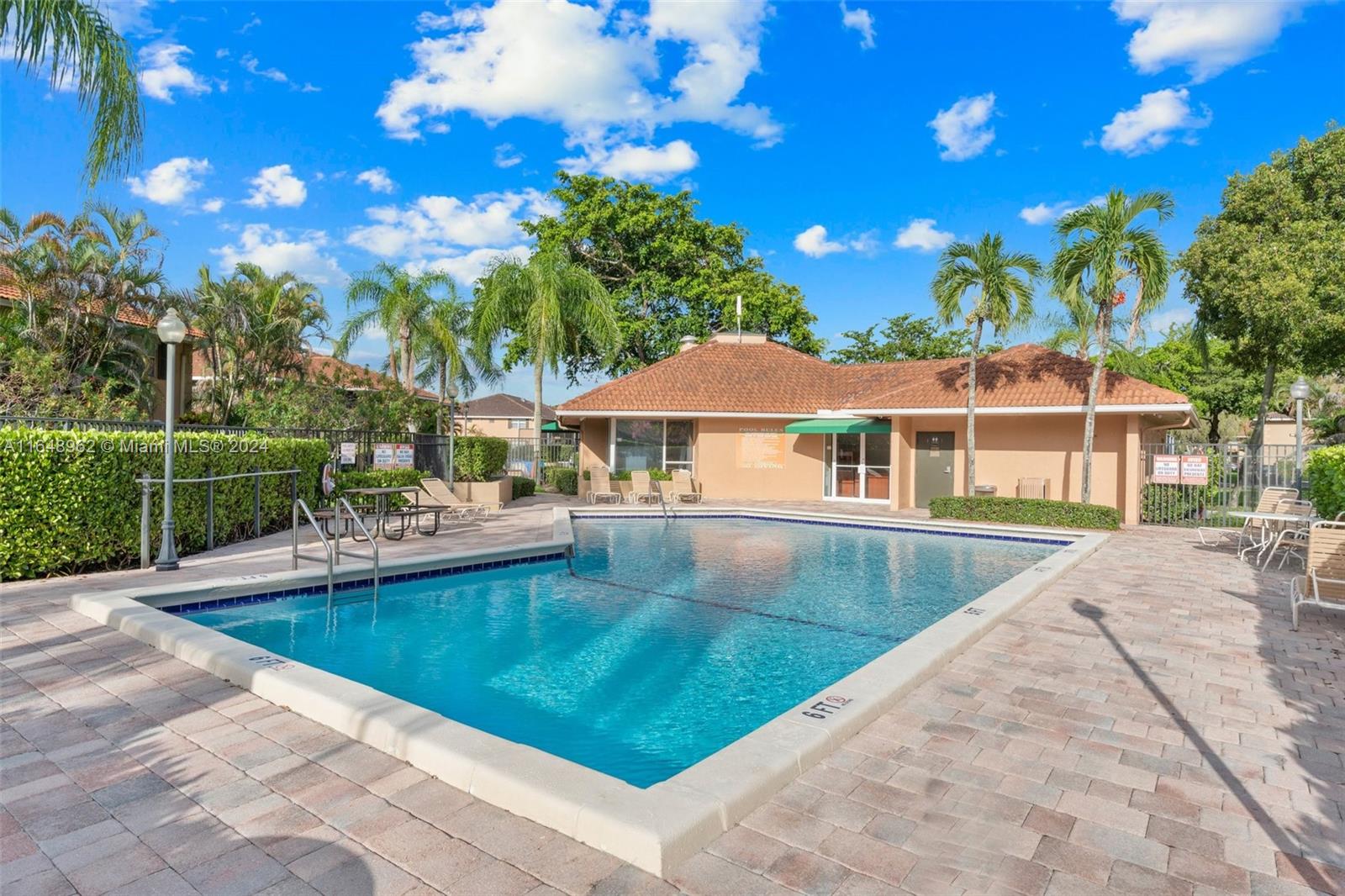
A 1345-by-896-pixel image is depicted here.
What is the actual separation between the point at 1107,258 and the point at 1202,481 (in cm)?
622

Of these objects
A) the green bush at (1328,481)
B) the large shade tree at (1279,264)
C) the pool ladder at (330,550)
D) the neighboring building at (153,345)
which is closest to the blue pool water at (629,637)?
the pool ladder at (330,550)

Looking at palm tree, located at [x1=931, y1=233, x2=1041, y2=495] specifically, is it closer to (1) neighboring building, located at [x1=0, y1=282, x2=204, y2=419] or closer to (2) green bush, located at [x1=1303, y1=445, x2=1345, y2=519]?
(2) green bush, located at [x1=1303, y1=445, x2=1345, y2=519]

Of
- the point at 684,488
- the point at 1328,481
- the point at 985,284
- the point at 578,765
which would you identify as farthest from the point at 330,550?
the point at 1328,481

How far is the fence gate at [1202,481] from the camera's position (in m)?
17.9

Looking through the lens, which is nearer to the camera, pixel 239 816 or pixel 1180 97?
pixel 239 816

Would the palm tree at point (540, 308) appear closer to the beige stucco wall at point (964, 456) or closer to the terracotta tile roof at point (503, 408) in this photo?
the beige stucco wall at point (964, 456)

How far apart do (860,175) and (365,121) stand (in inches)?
768

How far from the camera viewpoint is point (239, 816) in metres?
3.46

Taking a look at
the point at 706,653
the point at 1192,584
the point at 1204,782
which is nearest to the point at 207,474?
the point at 706,653

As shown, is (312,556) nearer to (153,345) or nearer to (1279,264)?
(153,345)

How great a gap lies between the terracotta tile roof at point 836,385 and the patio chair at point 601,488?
2.20 meters

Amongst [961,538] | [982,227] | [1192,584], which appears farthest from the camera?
[982,227]

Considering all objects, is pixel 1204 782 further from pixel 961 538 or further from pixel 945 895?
pixel 961 538

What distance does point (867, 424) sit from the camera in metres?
22.8
